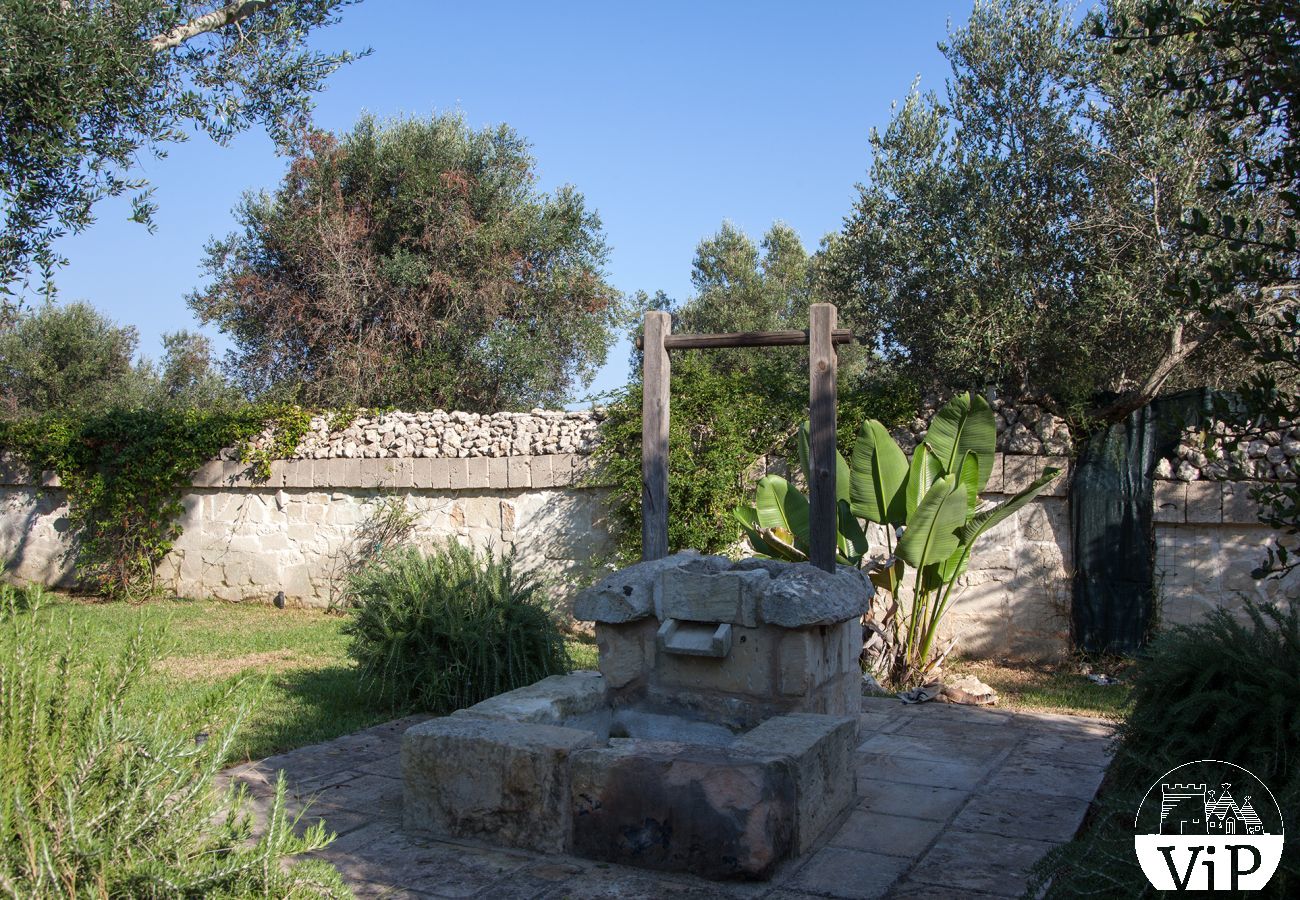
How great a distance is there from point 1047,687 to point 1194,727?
391cm

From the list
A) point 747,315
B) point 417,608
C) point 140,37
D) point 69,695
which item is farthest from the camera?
point 747,315

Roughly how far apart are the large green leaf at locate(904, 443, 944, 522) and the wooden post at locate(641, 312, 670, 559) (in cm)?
236

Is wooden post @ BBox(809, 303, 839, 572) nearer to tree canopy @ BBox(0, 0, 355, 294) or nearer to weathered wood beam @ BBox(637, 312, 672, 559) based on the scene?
weathered wood beam @ BBox(637, 312, 672, 559)

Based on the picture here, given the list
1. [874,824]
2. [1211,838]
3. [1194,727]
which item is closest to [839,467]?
[874,824]

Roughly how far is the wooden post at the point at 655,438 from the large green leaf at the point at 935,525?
212cm

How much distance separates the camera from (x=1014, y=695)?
7.23m

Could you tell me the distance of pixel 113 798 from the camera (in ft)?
7.61

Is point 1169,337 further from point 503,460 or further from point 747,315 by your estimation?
point 747,315

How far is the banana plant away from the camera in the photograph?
7.12m

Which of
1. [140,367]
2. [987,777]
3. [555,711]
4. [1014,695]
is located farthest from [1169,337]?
[140,367]

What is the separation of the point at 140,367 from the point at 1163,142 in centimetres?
1747

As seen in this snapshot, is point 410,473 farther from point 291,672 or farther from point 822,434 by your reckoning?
point 822,434

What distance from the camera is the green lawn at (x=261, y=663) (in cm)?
507

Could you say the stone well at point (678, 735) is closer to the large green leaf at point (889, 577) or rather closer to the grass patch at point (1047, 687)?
the large green leaf at point (889, 577)
